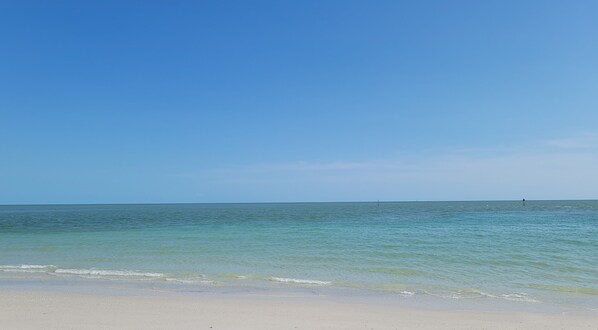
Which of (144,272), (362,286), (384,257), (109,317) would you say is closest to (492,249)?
(384,257)

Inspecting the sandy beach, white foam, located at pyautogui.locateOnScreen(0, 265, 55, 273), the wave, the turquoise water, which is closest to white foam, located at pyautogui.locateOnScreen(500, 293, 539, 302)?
the turquoise water

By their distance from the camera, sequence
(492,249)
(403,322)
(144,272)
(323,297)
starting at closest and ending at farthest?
1. (403,322)
2. (323,297)
3. (144,272)
4. (492,249)

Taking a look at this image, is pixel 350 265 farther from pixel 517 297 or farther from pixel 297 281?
pixel 517 297

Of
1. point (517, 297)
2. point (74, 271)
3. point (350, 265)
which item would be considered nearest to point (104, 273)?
point (74, 271)

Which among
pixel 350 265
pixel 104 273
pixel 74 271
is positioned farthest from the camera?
pixel 350 265

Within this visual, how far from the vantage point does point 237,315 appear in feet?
29.5

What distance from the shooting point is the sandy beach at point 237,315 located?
8.24 m

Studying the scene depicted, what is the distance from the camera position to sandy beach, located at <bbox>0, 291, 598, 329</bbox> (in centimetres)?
824

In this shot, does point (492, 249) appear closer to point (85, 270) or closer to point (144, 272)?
point (144, 272)

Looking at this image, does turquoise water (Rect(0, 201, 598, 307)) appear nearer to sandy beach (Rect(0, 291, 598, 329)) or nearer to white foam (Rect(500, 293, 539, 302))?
white foam (Rect(500, 293, 539, 302))

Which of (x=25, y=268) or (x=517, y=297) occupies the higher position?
(x=517, y=297)

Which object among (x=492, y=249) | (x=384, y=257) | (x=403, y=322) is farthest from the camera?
(x=492, y=249)

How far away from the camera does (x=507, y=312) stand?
9586 millimetres

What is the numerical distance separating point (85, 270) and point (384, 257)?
1223 centimetres
